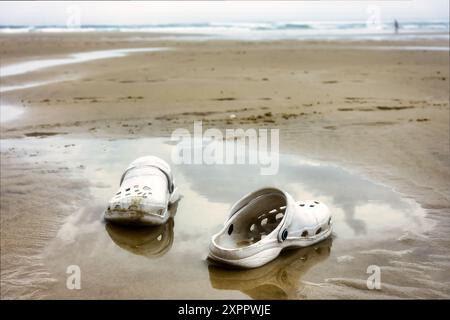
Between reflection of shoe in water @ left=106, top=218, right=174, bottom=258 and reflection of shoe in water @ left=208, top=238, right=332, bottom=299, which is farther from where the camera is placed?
reflection of shoe in water @ left=106, top=218, right=174, bottom=258

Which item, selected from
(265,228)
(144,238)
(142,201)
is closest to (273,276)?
(265,228)

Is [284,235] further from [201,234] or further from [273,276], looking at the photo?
[201,234]

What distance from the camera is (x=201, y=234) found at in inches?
133

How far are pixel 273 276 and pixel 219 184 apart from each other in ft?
5.37

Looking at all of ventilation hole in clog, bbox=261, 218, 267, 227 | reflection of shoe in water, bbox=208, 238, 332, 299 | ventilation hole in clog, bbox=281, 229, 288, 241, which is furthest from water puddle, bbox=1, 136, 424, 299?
ventilation hole in clog, bbox=261, 218, 267, 227

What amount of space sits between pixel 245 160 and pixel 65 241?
2262 mm

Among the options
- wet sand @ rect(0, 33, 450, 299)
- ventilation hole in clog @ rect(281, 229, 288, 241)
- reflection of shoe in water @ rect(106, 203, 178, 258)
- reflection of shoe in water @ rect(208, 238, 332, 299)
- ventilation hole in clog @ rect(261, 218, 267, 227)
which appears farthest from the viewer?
ventilation hole in clog @ rect(261, 218, 267, 227)

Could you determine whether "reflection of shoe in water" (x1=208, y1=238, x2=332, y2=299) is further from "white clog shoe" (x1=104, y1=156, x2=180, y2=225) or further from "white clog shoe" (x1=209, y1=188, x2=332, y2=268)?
"white clog shoe" (x1=104, y1=156, x2=180, y2=225)

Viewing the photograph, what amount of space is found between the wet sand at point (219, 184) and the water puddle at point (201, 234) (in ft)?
0.04

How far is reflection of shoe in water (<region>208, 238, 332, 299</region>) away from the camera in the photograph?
8.69 ft

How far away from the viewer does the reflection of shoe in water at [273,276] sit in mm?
2648

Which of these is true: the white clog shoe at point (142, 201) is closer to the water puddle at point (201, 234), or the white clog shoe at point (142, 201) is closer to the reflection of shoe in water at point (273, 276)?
the water puddle at point (201, 234)

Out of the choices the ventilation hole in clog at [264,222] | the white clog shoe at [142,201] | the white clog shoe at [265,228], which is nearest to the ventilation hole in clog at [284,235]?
the white clog shoe at [265,228]
